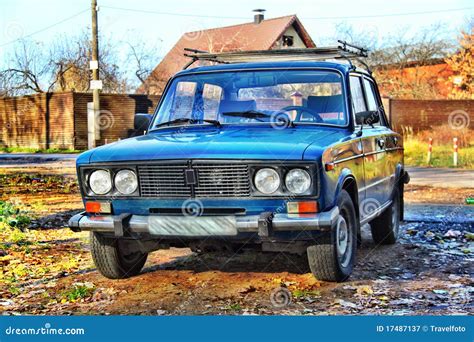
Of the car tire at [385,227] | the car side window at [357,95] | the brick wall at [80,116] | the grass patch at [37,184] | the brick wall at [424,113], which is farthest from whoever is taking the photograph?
the brick wall at [424,113]

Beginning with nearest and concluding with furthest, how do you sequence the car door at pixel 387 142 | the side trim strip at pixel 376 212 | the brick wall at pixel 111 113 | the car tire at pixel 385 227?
1. the side trim strip at pixel 376 212
2. the car door at pixel 387 142
3. the car tire at pixel 385 227
4. the brick wall at pixel 111 113

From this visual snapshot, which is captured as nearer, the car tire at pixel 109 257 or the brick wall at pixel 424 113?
the car tire at pixel 109 257

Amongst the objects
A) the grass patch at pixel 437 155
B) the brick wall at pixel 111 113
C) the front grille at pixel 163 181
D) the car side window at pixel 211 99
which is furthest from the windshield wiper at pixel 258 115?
the brick wall at pixel 111 113

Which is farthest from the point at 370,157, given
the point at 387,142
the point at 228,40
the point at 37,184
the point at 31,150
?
the point at 228,40

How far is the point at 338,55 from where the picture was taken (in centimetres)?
702

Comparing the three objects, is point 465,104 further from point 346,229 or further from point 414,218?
point 346,229

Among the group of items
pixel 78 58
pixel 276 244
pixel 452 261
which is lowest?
pixel 452 261

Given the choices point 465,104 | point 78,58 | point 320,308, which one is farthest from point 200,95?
point 465,104

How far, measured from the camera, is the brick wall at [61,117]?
30.4m

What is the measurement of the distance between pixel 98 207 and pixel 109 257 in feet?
1.66

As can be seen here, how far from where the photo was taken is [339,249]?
5367mm

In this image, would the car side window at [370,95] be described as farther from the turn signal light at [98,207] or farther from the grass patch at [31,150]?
the grass patch at [31,150]

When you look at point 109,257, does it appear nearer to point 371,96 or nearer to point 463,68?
point 371,96

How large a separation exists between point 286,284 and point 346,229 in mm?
670
